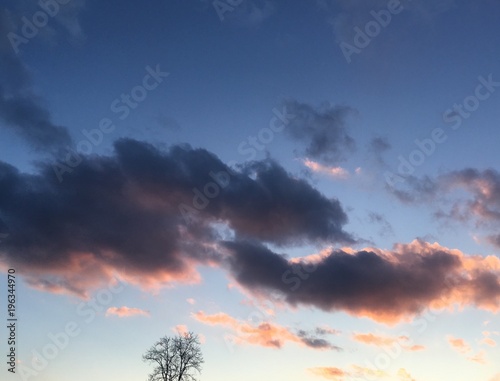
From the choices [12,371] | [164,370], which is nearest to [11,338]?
[12,371]

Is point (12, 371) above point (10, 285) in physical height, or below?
below

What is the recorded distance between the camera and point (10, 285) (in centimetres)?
4766

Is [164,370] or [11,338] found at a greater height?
[164,370]

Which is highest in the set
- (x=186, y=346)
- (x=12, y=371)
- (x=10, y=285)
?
(x=186, y=346)

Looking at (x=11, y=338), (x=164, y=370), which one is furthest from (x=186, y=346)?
(x=11, y=338)

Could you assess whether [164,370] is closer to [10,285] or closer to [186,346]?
[186,346]

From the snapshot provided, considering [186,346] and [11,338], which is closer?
[11,338]

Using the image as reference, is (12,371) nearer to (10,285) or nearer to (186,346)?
(10,285)

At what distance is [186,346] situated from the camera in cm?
9200

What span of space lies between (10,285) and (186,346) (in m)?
50.2

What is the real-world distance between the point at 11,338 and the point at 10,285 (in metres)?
5.23

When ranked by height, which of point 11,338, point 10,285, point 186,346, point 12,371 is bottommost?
point 12,371

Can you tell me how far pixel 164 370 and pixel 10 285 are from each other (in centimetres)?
4982

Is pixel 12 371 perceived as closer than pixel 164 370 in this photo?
Yes
